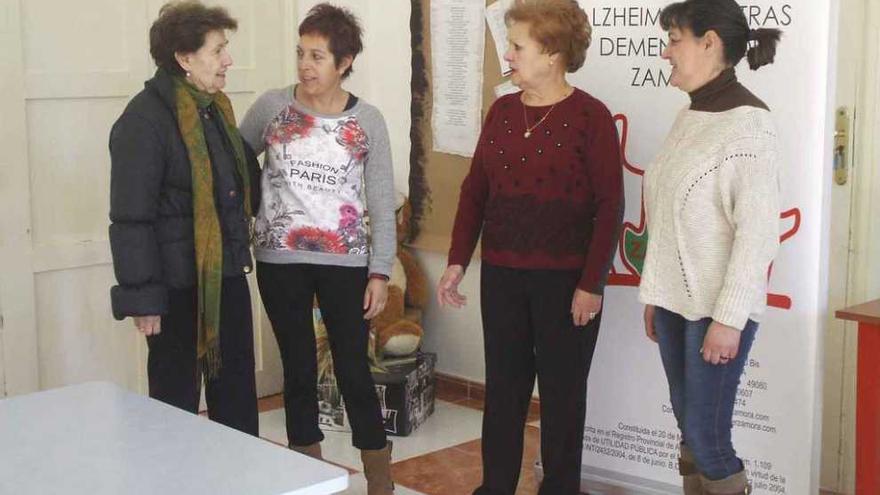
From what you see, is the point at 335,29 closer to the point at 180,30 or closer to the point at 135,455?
the point at 180,30

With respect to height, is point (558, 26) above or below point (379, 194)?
above

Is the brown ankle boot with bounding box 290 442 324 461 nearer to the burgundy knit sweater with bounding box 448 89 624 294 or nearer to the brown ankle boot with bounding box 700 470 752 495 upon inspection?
the burgundy knit sweater with bounding box 448 89 624 294

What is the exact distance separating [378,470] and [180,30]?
48.9 inches

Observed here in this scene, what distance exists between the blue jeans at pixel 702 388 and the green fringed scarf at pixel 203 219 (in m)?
1.02

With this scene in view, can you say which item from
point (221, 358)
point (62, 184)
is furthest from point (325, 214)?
point (62, 184)

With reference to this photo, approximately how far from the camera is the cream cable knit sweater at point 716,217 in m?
2.47

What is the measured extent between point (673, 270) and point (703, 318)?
12 cm

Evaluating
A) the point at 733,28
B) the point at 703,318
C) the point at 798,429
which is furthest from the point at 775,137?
the point at 798,429

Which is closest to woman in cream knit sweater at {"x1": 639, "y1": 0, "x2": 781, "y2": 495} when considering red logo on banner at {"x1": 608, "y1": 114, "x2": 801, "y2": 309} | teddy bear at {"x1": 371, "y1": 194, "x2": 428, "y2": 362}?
red logo on banner at {"x1": 608, "y1": 114, "x2": 801, "y2": 309}

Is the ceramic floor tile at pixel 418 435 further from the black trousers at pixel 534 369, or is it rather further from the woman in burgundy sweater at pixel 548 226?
the woman in burgundy sweater at pixel 548 226

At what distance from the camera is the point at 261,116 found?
309cm

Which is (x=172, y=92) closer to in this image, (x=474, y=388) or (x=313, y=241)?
(x=313, y=241)

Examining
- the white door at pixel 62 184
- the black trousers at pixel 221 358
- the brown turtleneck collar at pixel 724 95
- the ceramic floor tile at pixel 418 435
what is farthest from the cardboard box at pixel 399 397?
the brown turtleneck collar at pixel 724 95

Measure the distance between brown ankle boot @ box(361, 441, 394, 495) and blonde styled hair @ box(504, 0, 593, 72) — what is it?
3.67 feet
